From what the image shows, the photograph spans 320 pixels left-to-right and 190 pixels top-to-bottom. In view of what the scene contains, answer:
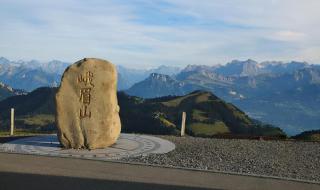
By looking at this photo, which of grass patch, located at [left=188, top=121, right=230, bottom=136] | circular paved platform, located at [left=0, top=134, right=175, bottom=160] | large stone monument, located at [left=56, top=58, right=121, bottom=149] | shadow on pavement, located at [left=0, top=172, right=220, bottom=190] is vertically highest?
large stone monument, located at [left=56, top=58, right=121, bottom=149]

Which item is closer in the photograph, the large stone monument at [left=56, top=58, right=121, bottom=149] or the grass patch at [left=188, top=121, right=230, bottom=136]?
the large stone monument at [left=56, top=58, right=121, bottom=149]

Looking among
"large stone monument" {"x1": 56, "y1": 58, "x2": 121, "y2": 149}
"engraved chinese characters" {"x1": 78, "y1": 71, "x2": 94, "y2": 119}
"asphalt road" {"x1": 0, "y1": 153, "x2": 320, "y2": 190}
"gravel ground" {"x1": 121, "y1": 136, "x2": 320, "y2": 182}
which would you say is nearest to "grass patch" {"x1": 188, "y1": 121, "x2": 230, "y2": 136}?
"gravel ground" {"x1": 121, "y1": 136, "x2": 320, "y2": 182}

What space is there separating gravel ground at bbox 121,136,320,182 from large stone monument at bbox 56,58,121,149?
3.63 metres

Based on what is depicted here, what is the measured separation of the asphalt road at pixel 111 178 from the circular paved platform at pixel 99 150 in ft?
9.67

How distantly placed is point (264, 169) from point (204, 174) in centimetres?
360

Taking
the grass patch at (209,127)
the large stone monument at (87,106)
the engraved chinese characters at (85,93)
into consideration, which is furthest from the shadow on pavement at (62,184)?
the grass patch at (209,127)

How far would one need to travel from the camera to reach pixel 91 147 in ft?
77.7

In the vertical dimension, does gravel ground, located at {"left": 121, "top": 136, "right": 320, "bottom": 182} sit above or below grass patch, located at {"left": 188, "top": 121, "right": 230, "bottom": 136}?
above

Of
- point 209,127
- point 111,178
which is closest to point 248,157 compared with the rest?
point 111,178

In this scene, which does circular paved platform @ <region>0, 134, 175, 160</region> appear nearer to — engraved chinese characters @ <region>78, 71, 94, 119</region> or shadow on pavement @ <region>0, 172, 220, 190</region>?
engraved chinese characters @ <region>78, 71, 94, 119</region>

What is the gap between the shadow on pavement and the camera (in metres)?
14.2

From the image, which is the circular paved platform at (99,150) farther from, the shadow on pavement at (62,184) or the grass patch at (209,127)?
the grass patch at (209,127)

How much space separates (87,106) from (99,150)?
238 centimetres

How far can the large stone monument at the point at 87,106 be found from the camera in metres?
23.7
